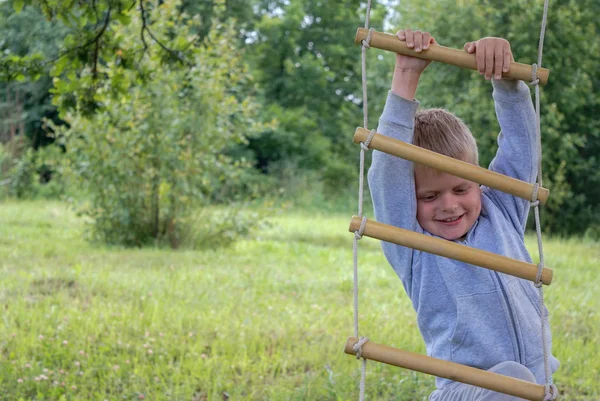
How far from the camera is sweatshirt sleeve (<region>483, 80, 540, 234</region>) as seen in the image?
2.43m

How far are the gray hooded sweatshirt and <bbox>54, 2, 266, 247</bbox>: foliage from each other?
6.81 meters

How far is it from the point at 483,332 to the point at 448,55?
0.83m

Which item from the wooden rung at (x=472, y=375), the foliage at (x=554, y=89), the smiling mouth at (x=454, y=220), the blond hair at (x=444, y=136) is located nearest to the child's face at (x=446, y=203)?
the smiling mouth at (x=454, y=220)

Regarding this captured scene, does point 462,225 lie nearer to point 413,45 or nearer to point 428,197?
point 428,197

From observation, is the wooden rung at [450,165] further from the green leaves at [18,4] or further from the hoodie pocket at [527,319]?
the green leaves at [18,4]

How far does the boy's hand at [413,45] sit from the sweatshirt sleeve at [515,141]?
0.24 metres

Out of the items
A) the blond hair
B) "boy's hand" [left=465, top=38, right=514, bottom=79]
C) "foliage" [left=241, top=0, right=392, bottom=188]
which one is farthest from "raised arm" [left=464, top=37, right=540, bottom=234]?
"foliage" [left=241, top=0, right=392, bottom=188]

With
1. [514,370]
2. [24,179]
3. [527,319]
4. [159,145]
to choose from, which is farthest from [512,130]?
[24,179]

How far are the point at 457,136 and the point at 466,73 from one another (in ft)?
47.4

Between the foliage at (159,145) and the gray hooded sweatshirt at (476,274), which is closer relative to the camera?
the gray hooded sweatshirt at (476,274)

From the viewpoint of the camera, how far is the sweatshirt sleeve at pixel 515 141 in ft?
7.97

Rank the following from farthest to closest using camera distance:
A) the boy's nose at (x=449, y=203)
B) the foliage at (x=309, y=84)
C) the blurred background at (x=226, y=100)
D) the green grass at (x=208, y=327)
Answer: the foliage at (x=309, y=84) < the blurred background at (x=226, y=100) < the green grass at (x=208, y=327) < the boy's nose at (x=449, y=203)

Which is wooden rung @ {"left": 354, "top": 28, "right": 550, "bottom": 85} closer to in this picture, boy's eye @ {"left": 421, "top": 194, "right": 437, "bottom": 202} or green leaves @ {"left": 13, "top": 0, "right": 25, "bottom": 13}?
boy's eye @ {"left": 421, "top": 194, "right": 437, "bottom": 202}

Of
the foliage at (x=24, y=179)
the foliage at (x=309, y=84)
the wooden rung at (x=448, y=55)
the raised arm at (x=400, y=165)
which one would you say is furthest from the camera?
the foliage at (x=309, y=84)
